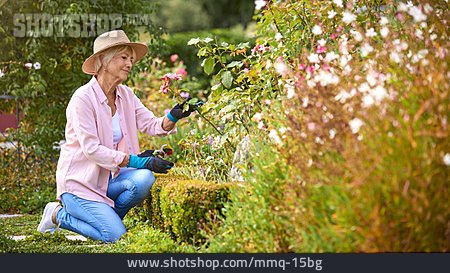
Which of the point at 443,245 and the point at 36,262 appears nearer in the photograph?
the point at 443,245

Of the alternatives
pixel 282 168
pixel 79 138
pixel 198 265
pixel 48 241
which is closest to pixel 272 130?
pixel 282 168

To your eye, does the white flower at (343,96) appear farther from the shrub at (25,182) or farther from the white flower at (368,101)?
the shrub at (25,182)

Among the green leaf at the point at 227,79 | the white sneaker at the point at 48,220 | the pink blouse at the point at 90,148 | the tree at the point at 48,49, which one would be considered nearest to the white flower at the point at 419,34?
the green leaf at the point at 227,79

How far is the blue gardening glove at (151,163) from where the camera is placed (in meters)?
4.97

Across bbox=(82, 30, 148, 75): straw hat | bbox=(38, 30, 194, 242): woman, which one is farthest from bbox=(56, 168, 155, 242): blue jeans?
bbox=(82, 30, 148, 75): straw hat

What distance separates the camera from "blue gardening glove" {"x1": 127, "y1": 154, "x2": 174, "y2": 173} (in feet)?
16.3

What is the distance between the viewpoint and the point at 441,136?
9.58 feet

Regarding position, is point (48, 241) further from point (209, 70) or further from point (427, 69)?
point (427, 69)

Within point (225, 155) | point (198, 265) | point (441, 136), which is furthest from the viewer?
point (225, 155)

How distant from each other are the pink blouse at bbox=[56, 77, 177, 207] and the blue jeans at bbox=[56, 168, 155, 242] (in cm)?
6

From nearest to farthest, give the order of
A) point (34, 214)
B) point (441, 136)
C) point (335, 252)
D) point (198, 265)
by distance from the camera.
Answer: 1. point (441, 136)
2. point (335, 252)
3. point (198, 265)
4. point (34, 214)

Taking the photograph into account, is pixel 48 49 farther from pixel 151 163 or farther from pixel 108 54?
pixel 151 163

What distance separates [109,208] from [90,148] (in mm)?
422

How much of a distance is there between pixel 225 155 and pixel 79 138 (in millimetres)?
1098
